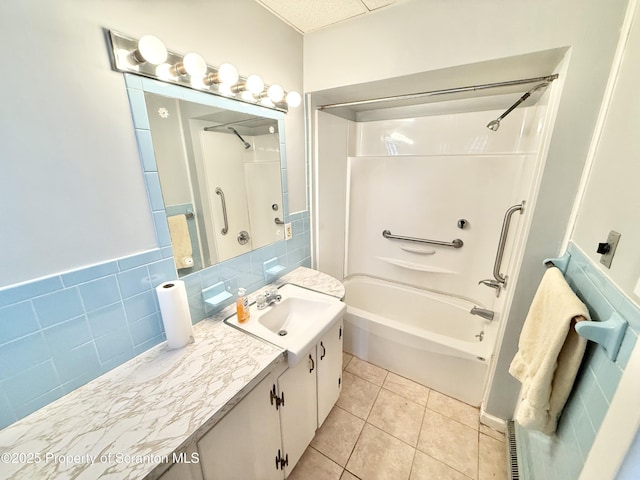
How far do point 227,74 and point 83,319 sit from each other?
108 cm

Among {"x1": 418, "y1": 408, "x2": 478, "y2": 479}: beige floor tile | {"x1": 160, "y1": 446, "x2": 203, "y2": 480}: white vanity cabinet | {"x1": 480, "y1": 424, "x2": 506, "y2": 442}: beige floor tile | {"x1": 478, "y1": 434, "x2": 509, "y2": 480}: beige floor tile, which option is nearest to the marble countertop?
{"x1": 160, "y1": 446, "x2": 203, "y2": 480}: white vanity cabinet

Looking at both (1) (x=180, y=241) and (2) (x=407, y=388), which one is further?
(2) (x=407, y=388)

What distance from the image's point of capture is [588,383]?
2.36 ft

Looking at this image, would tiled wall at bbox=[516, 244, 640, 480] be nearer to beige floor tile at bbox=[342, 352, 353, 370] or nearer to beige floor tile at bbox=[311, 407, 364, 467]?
beige floor tile at bbox=[311, 407, 364, 467]

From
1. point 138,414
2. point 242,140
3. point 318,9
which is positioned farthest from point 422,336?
point 318,9

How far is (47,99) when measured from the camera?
2.33ft

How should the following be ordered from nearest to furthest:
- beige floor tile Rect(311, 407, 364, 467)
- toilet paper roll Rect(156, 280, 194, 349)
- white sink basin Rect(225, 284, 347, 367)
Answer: toilet paper roll Rect(156, 280, 194, 349) < white sink basin Rect(225, 284, 347, 367) < beige floor tile Rect(311, 407, 364, 467)

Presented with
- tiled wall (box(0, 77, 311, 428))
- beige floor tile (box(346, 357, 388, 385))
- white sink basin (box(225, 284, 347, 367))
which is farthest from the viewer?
beige floor tile (box(346, 357, 388, 385))

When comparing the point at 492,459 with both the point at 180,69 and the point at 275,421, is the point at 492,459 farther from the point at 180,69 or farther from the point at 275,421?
the point at 180,69

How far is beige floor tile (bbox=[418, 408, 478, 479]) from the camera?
1.37 metres

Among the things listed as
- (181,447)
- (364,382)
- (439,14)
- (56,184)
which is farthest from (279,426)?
(439,14)

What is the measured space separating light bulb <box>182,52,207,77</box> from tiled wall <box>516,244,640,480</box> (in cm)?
149

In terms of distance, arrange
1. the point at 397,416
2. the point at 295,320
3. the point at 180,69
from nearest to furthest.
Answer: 1. the point at 180,69
2. the point at 295,320
3. the point at 397,416

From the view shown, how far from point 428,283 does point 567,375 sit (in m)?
1.55
